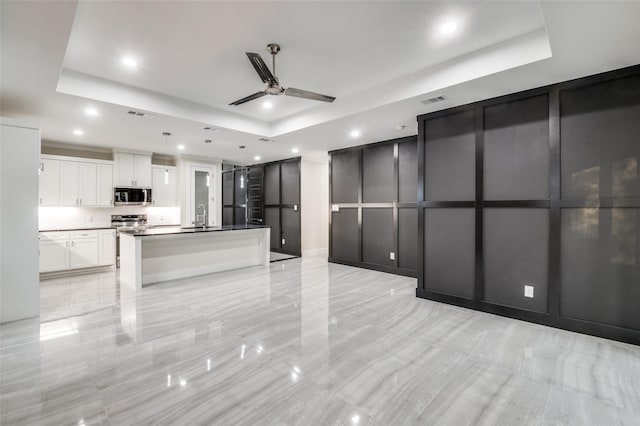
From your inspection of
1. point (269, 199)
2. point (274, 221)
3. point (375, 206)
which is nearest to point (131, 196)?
point (269, 199)

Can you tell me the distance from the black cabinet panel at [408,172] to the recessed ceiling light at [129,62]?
4.41 metres

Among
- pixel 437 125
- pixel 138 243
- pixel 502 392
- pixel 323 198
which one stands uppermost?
pixel 437 125

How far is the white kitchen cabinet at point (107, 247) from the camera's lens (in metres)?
6.19

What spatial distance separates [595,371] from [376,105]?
3.55m

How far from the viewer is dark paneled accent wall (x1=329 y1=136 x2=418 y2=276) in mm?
5754

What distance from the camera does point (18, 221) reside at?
11.4 ft

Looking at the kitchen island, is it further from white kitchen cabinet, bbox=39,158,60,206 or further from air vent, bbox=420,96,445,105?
air vent, bbox=420,96,445,105

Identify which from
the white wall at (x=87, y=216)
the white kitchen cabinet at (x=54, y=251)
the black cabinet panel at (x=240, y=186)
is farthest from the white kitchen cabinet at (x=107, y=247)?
the black cabinet panel at (x=240, y=186)

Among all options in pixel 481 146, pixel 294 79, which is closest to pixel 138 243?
pixel 294 79

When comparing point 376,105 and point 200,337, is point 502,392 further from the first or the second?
point 376,105

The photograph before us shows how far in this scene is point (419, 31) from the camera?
2.87 m

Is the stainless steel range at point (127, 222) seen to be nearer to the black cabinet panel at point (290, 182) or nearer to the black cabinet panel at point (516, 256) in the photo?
the black cabinet panel at point (290, 182)

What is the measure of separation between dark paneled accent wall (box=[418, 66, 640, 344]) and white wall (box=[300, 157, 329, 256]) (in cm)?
407

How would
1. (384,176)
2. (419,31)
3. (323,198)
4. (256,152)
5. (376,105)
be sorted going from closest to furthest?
(419,31) < (376,105) < (384,176) < (256,152) < (323,198)
